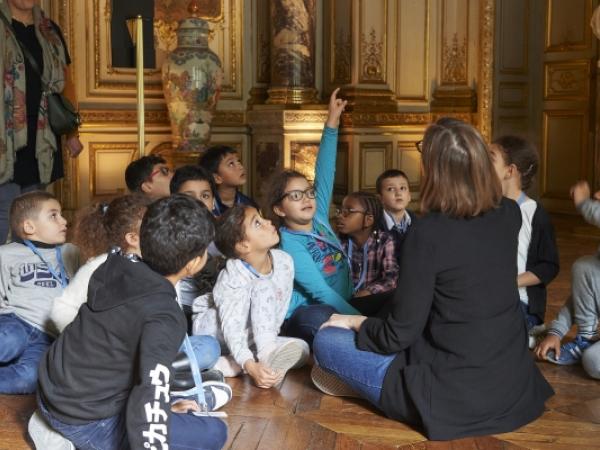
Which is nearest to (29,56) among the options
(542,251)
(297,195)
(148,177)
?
(148,177)

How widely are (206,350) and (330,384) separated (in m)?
0.42

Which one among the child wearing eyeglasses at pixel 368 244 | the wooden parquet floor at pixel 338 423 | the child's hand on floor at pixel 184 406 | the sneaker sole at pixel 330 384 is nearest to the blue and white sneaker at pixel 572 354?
the wooden parquet floor at pixel 338 423

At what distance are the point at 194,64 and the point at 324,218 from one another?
3507mm

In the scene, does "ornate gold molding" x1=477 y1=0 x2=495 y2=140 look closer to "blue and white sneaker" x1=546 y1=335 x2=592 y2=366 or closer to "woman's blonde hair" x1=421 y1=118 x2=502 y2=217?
"blue and white sneaker" x1=546 y1=335 x2=592 y2=366

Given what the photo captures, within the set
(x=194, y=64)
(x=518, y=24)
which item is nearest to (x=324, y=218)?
(x=194, y=64)

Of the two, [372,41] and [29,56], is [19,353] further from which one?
[372,41]

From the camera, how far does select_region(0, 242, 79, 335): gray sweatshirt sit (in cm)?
318

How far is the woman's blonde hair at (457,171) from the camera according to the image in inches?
101

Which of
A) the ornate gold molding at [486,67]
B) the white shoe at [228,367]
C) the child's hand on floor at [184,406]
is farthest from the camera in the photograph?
the ornate gold molding at [486,67]

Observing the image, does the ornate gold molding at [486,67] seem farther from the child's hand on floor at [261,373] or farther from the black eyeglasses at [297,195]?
the child's hand on floor at [261,373]

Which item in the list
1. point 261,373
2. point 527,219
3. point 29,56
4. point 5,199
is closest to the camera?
point 261,373

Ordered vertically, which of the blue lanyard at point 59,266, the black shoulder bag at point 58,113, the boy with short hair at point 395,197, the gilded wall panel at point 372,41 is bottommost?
the blue lanyard at point 59,266

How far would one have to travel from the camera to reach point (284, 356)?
3164 mm

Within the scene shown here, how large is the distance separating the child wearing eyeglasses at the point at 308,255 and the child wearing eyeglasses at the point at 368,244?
0.77 ft
